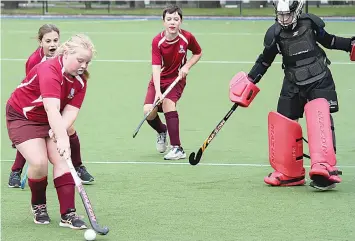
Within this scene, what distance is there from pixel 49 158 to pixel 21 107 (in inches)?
13.8

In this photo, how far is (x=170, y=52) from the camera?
847 cm

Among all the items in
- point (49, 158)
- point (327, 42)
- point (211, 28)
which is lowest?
point (211, 28)

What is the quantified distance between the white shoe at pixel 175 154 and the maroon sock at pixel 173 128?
5cm

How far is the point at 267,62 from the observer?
731cm

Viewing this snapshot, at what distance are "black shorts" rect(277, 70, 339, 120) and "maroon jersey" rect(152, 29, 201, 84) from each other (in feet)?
4.99

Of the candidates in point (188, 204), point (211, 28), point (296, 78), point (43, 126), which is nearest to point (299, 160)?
point (296, 78)

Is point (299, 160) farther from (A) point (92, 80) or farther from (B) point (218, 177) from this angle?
(A) point (92, 80)

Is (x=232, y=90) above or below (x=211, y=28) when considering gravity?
above

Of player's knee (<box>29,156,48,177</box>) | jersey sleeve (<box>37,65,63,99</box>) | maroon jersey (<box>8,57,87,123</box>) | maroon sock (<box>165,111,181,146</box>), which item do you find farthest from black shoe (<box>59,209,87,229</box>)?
maroon sock (<box>165,111,181,146</box>)

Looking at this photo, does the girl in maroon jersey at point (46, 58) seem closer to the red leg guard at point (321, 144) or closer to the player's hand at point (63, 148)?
the player's hand at point (63, 148)

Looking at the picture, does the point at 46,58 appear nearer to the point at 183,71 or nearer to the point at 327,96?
the point at 183,71

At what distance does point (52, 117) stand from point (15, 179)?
1.59 meters

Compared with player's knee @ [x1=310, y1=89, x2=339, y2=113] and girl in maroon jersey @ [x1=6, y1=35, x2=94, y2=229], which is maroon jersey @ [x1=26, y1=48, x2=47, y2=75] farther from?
player's knee @ [x1=310, y1=89, x2=339, y2=113]

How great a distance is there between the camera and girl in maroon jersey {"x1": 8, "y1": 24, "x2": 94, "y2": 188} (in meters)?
7.02
